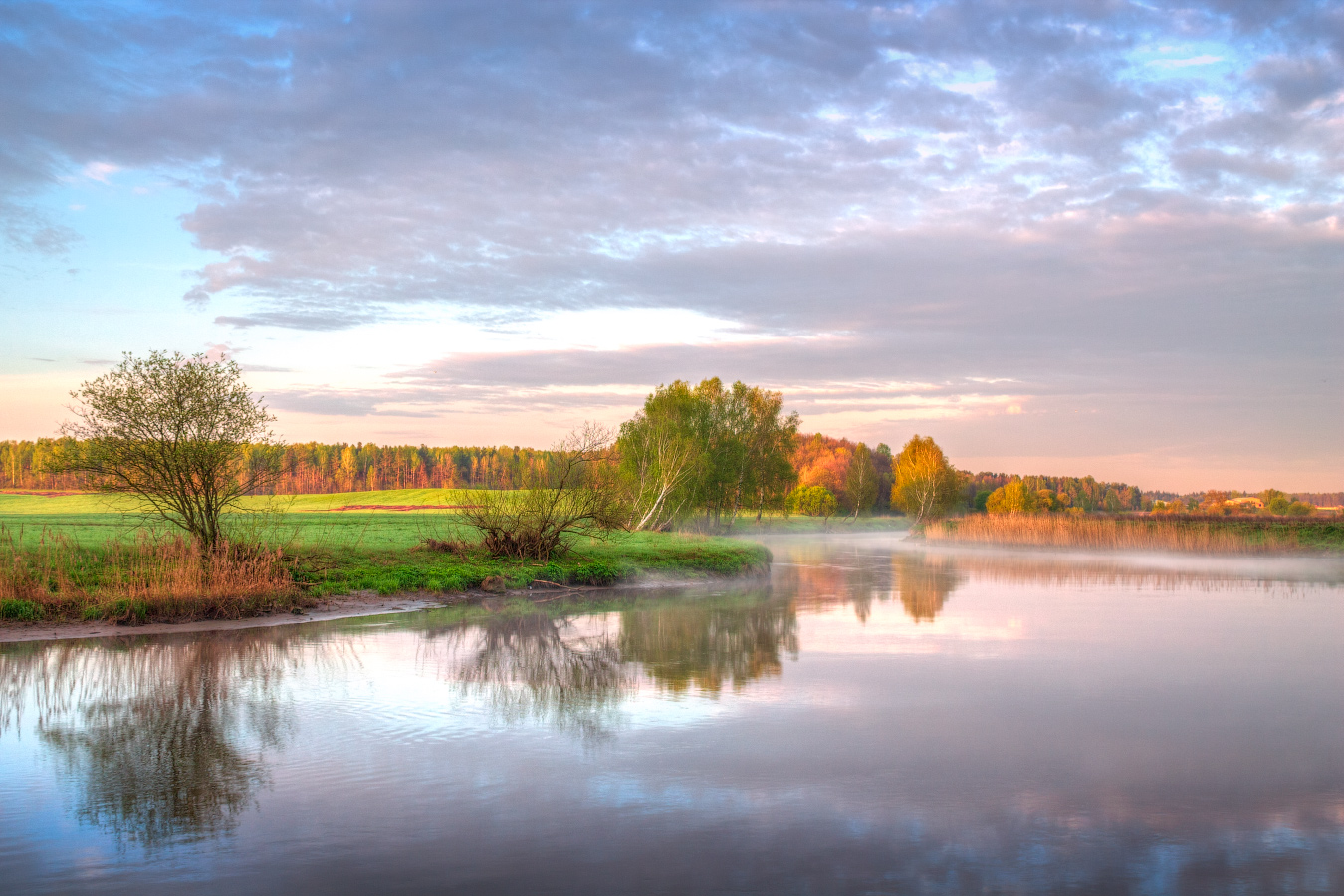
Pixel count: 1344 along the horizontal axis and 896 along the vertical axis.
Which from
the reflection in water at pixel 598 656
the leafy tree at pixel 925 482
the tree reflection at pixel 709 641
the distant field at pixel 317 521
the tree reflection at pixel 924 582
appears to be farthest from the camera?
the leafy tree at pixel 925 482

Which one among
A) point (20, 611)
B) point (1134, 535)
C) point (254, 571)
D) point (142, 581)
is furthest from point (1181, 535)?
point (20, 611)

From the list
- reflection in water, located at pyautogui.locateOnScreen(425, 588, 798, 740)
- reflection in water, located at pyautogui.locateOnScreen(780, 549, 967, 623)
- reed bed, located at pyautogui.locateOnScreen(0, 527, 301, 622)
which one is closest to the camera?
reflection in water, located at pyautogui.locateOnScreen(425, 588, 798, 740)

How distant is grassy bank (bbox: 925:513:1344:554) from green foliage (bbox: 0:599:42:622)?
45682mm

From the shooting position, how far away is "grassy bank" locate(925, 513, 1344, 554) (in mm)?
44281

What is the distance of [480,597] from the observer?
22.6m

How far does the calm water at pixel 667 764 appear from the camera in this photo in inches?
225

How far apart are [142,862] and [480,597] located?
17.0 m

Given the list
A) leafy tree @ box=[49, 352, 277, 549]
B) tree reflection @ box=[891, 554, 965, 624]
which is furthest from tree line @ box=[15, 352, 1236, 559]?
tree reflection @ box=[891, 554, 965, 624]

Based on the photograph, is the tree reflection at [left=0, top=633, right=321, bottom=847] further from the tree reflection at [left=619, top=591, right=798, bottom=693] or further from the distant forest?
the distant forest

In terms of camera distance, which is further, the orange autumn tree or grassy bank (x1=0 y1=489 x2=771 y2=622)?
the orange autumn tree

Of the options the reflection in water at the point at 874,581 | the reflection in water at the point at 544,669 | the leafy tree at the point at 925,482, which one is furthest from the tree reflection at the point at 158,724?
the leafy tree at the point at 925,482

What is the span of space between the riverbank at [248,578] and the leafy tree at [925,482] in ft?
199

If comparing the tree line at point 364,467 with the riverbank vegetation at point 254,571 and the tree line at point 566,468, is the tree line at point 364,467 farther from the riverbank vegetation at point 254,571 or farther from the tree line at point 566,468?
the riverbank vegetation at point 254,571

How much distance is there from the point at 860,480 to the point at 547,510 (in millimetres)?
79735
